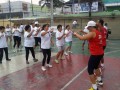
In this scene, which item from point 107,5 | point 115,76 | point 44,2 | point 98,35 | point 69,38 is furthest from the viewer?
point 44,2

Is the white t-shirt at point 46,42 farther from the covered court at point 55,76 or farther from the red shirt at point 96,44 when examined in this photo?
the red shirt at point 96,44

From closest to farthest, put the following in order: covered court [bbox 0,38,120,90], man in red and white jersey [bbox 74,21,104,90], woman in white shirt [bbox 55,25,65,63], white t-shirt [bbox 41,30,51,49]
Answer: man in red and white jersey [bbox 74,21,104,90]
covered court [bbox 0,38,120,90]
white t-shirt [bbox 41,30,51,49]
woman in white shirt [bbox 55,25,65,63]

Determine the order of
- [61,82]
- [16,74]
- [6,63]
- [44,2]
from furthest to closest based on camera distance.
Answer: [44,2], [6,63], [16,74], [61,82]

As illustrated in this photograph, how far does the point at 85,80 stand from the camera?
859cm

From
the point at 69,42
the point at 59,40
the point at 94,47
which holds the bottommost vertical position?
the point at 69,42

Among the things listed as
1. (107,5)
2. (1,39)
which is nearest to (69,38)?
(1,39)

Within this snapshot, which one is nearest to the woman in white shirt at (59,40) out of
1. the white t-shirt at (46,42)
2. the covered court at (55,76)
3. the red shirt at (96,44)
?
the covered court at (55,76)

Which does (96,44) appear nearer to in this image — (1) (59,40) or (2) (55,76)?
(2) (55,76)

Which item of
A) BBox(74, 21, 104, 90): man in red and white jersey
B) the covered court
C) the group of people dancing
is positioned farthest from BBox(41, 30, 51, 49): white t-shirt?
BBox(74, 21, 104, 90): man in red and white jersey

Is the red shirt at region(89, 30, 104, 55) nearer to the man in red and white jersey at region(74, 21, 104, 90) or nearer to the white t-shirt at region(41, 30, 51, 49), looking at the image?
the man in red and white jersey at region(74, 21, 104, 90)

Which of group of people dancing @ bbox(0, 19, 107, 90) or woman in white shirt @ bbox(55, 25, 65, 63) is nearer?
group of people dancing @ bbox(0, 19, 107, 90)

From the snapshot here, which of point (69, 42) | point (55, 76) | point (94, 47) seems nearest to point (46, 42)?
point (55, 76)

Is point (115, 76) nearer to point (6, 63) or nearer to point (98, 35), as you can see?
point (98, 35)

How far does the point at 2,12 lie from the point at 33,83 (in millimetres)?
40835
